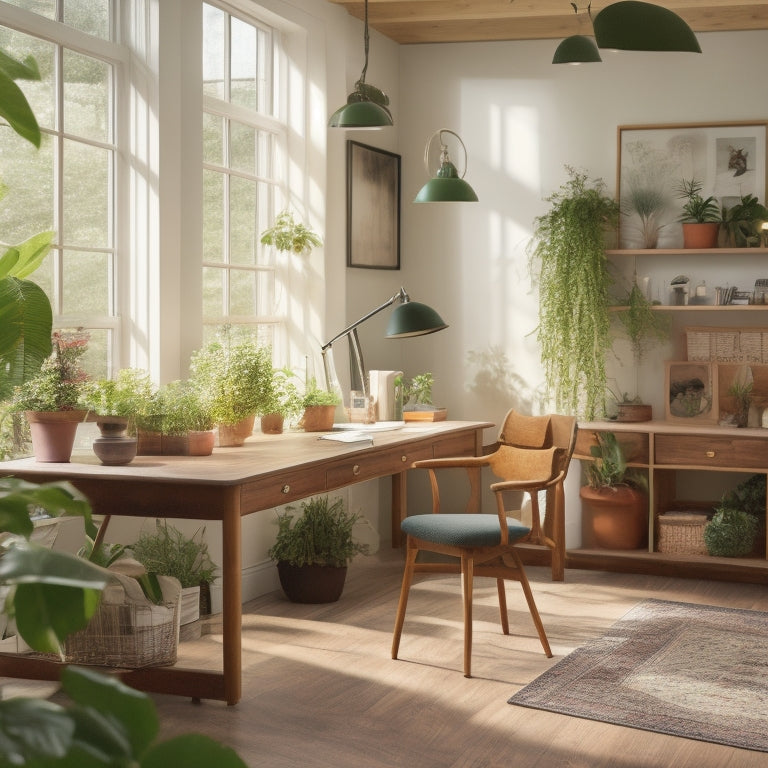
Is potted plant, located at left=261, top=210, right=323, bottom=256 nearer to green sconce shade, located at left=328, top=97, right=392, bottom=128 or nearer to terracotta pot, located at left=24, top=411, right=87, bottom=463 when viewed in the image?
green sconce shade, located at left=328, top=97, right=392, bottom=128

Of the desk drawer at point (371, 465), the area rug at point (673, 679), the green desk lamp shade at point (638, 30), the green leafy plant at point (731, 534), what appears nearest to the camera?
the green desk lamp shade at point (638, 30)

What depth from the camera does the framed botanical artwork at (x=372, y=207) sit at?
5.96m

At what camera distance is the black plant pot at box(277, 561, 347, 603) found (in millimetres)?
5012

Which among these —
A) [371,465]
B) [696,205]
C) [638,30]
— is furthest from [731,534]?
[638,30]

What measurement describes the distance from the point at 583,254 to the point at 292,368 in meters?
1.70

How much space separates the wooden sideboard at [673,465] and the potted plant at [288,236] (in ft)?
5.89

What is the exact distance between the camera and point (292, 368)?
5793 mm

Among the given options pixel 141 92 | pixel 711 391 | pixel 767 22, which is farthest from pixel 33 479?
pixel 767 22

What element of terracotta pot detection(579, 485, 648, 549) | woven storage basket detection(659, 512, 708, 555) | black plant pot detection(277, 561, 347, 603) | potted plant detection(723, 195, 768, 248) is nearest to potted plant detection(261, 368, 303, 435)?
black plant pot detection(277, 561, 347, 603)

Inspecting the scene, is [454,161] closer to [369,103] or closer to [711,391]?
[369,103]

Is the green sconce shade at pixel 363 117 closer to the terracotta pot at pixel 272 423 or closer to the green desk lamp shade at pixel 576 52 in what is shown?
the green desk lamp shade at pixel 576 52

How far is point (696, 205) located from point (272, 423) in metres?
2.63

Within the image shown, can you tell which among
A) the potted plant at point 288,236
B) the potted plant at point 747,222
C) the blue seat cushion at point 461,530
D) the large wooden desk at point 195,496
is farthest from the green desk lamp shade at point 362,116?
the potted plant at point 747,222

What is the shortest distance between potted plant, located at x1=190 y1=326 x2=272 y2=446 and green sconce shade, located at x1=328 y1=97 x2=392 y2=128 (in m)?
1.17
